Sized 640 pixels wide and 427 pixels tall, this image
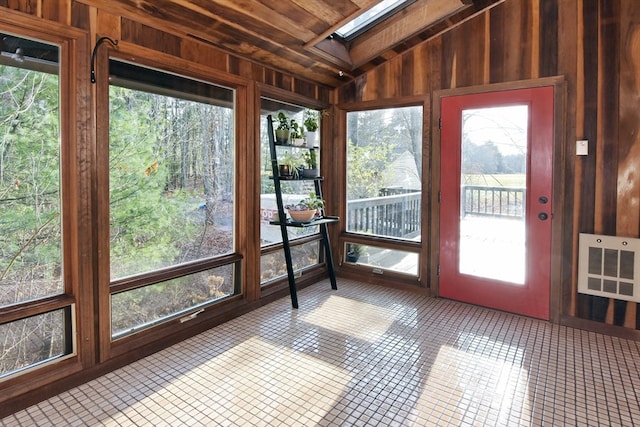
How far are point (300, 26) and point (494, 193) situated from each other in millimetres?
2215

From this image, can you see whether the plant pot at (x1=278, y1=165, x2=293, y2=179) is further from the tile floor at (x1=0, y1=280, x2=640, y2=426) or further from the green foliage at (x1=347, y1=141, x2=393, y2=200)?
the tile floor at (x1=0, y1=280, x2=640, y2=426)

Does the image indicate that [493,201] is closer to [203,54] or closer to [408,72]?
[408,72]

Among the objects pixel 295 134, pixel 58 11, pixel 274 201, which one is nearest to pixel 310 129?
pixel 295 134

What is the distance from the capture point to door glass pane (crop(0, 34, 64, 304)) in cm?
201

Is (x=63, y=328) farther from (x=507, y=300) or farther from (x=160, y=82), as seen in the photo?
(x=507, y=300)

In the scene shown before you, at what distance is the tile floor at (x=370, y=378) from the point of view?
6.52 feet

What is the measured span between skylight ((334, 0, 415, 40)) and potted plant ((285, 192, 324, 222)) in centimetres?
157

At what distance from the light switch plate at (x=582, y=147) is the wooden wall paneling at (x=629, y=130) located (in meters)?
0.21

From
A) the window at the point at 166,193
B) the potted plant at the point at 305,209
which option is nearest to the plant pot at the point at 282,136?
the window at the point at 166,193

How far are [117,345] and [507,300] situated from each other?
3171 mm

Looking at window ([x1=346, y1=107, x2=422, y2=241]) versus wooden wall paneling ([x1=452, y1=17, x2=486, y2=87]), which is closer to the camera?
wooden wall paneling ([x1=452, y1=17, x2=486, y2=87])

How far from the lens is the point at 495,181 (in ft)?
11.3

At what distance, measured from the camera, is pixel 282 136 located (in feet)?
11.9

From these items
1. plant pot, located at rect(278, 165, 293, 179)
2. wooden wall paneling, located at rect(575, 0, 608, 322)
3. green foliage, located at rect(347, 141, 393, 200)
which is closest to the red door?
wooden wall paneling, located at rect(575, 0, 608, 322)
